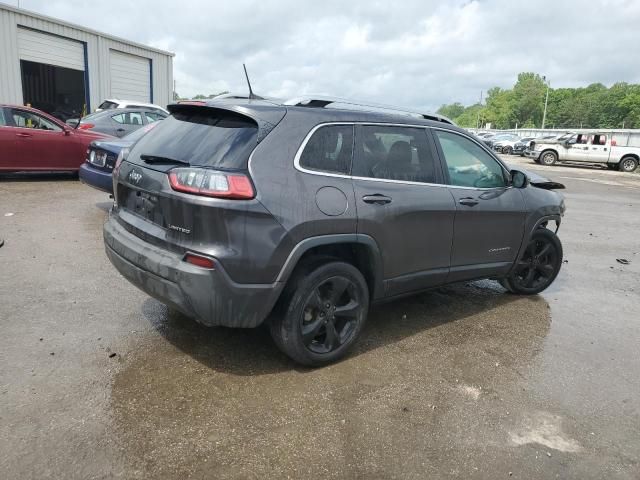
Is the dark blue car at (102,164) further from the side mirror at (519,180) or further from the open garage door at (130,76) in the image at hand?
the open garage door at (130,76)

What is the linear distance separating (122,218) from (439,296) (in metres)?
3.16

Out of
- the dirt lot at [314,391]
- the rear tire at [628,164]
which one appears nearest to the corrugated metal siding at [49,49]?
Result: the dirt lot at [314,391]

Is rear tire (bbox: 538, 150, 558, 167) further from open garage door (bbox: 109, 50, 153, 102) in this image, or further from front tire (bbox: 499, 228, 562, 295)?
front tire (bbox: 499, 228, 562, 295)

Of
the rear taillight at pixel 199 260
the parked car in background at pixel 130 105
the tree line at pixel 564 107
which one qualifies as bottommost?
the rear taillight at pixel 199 260

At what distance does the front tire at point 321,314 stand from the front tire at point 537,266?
89.1 inches

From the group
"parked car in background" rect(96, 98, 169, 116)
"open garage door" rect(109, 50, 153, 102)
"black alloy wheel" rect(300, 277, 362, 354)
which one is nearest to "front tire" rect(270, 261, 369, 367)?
"black alloy wheel" rect(300, 277, 362, 354)

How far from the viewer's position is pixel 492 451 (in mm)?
2760

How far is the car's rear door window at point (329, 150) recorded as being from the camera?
3.30 meters

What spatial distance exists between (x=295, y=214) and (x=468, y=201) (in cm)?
179

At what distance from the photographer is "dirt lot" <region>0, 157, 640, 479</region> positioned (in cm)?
260

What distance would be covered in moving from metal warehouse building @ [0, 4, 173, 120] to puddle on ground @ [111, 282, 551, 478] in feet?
59.2

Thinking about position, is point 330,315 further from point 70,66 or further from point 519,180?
point 70,66

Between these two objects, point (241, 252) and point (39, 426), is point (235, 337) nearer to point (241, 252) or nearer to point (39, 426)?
point (241, 252)

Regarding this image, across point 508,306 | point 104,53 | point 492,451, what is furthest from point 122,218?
point 104,53
